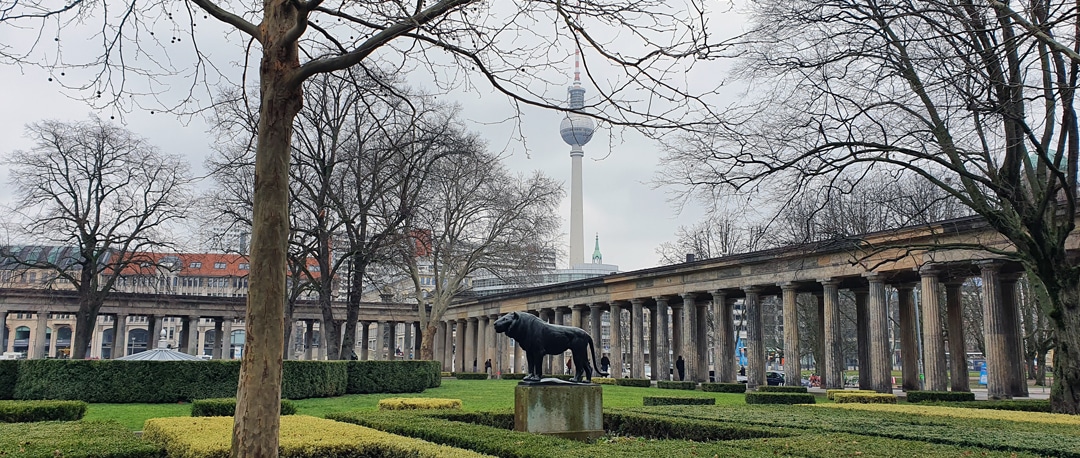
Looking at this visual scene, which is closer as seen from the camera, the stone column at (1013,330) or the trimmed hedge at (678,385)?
the stone column at (1013,330)

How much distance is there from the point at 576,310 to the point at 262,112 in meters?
50.8

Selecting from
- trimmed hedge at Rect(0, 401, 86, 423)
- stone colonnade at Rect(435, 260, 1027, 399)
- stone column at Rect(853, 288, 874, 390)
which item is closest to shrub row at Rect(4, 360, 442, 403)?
trimmed hedge at Rect(0, 401, 86, 423)

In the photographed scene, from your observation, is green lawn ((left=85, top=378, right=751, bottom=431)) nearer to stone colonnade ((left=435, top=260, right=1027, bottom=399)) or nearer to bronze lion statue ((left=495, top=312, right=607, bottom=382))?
bronze lion statue ((left=495, top=312, right=607, bottom=382))

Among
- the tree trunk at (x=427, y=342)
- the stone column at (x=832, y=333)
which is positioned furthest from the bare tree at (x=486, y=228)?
the stone column at (x=832, y=333)

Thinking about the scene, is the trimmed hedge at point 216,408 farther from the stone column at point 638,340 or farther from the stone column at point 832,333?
the stone column at point 638,340

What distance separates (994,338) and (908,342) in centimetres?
845

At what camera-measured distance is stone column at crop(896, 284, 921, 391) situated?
3884 cm

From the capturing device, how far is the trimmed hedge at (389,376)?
108 feet

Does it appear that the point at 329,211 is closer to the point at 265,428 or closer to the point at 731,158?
the point at 731,158

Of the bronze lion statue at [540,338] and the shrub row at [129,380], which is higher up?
the bronze lion statue at [540,338]

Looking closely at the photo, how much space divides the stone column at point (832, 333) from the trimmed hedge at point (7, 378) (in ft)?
109

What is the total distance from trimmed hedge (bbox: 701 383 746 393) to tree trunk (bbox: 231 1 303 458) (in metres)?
34.2

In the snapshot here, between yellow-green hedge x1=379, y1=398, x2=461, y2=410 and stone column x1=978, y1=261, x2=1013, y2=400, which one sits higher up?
stone column x1=978, y1=261, x2=1013, y2=400

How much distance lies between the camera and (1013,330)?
3481cm
